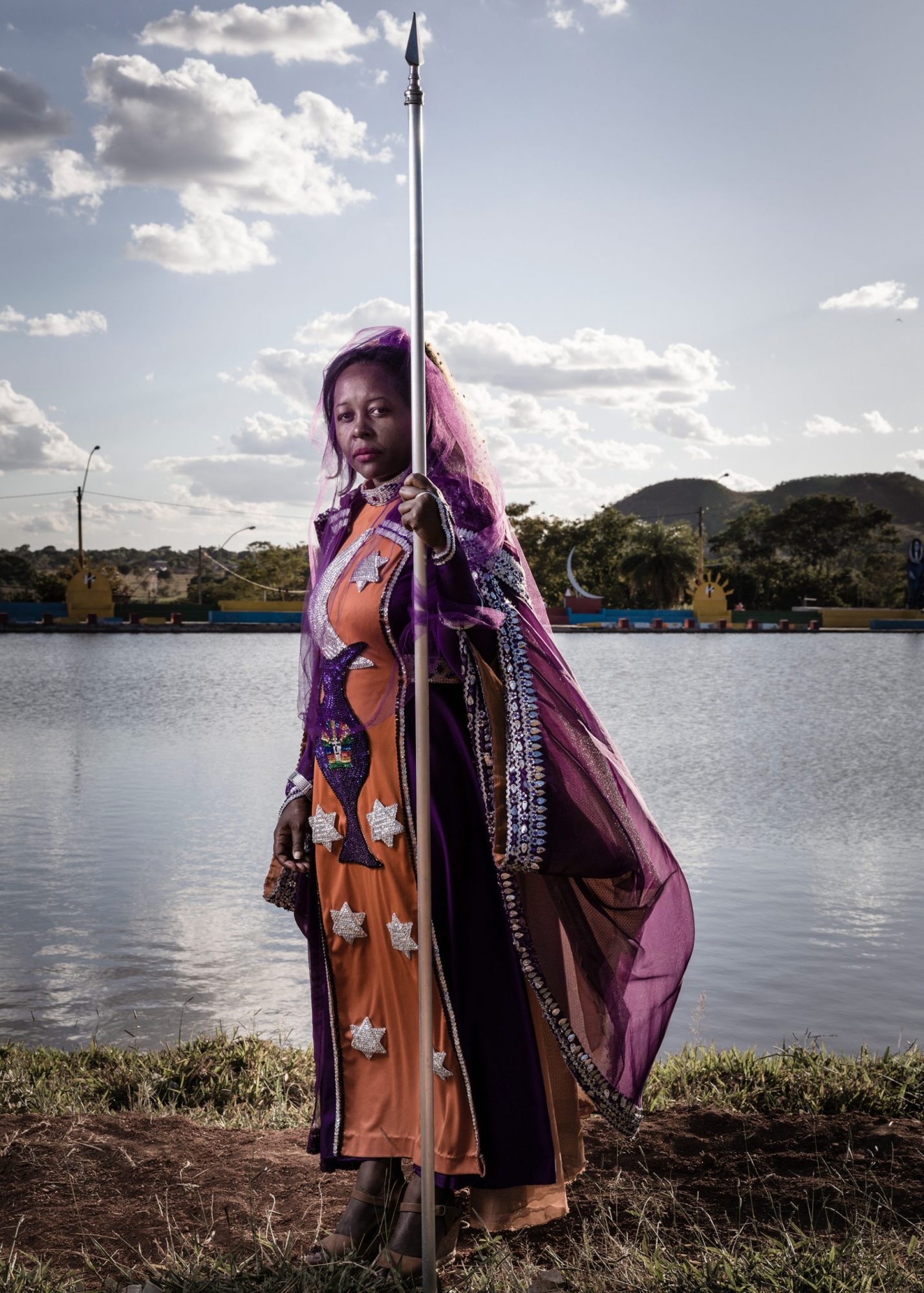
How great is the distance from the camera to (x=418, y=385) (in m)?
2.29

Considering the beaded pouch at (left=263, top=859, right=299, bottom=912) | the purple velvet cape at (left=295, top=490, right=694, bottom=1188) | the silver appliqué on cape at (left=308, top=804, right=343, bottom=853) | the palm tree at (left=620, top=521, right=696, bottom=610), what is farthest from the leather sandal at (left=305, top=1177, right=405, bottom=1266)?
the palm tree at (left=620, top=521, right=696, bottom=610)

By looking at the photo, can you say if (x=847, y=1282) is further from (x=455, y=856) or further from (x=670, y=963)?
(x=455, y=856)

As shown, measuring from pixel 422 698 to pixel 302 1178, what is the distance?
4.71ft

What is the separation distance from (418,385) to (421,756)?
64 cm

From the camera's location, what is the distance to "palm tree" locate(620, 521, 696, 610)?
216ft

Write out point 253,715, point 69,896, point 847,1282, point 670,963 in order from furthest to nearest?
point 253,715 < point 69,896 < point 670,963 < point 847,1282

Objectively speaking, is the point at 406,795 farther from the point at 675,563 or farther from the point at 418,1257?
the point at 675,563

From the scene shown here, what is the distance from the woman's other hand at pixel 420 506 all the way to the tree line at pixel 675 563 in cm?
5524

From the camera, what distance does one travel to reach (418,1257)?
8.34ft

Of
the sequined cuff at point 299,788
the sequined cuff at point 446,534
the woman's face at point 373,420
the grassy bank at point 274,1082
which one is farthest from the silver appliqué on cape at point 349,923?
the grassy bank at point 274,1082

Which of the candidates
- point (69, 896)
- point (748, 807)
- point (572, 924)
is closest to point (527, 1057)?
point (572, 924)

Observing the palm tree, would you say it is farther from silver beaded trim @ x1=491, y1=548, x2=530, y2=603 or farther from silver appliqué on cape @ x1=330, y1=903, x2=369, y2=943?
silver appliqué on cape @ x1=330, y1=903, x2=369, y2=943

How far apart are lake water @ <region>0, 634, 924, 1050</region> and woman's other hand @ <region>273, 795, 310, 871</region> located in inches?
84.0

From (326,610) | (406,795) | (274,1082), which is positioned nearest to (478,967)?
(406,795)
